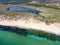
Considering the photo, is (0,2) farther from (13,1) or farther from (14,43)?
(14,43)

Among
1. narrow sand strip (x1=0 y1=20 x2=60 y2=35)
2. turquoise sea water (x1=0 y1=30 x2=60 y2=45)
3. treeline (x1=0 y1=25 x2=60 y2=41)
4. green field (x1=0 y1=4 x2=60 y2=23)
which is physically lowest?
turquoise sea water (x1=0 y1=30 x2=60 y2=45)

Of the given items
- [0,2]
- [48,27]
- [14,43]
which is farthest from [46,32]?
[0,2]

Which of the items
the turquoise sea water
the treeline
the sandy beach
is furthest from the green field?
the turquoise sea water

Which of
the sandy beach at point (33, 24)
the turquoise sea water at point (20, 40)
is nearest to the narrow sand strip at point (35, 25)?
the sandy beach at point (33, 24)

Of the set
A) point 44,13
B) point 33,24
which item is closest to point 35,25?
point 33,24

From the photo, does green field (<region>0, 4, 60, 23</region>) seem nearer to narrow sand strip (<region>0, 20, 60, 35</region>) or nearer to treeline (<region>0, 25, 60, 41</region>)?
narrow sand strip (<region>0, 20, 60, 35</region>)
